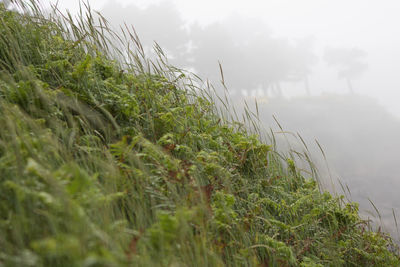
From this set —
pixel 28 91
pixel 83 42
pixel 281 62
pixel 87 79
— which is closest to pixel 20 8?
pixel 83 42

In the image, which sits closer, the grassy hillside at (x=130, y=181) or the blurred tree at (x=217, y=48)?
the grassy hillside at (x=130, y=181)

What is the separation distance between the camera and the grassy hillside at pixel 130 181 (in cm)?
94

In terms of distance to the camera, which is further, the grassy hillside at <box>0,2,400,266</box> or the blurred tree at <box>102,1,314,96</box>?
the blurred tree at <box>102,1,314,96</box>

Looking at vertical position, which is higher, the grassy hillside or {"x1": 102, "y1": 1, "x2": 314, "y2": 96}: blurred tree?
{"x1": 102, "y1": 1, "x2": 314, "y2": 96}: blurred tree

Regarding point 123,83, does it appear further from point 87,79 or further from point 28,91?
point 28,91

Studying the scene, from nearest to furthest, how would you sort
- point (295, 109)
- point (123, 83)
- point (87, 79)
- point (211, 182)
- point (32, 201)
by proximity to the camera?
1. point (32, 201)
2. point (211, 182)
3. point (87, 79)
4. point (123, 83)
5. point (295, 109)

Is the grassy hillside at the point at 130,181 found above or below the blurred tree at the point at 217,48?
below

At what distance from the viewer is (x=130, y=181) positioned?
4.87ft

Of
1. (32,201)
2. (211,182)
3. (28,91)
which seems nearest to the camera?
(32,201)

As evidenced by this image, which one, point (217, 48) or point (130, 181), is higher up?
point (217, 48)

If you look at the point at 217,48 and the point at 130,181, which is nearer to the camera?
the point at 130,181

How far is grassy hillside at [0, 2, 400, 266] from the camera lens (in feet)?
3.08

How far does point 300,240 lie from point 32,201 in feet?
5.11

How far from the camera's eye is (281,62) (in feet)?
184
